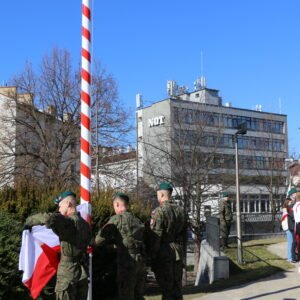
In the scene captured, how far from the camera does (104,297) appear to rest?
9648 millimetres

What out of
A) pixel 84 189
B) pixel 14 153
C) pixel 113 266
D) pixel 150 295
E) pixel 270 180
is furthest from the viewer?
pixel 270 180

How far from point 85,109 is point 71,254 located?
2.18 m

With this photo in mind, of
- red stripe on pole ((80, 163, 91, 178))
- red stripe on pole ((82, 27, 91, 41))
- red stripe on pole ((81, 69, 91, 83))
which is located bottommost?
red stripe on pole ((80, 163, 91, 178))

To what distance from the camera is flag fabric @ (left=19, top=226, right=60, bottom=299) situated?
6.59 meters

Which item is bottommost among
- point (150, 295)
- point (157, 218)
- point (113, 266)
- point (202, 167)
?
point (150, 295)

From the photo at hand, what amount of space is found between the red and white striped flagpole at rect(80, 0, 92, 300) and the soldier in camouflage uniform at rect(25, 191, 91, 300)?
80 centimetres

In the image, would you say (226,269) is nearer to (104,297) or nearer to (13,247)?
(104,297)

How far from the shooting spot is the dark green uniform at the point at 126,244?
23.9 ft

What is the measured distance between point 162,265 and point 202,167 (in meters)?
10.7

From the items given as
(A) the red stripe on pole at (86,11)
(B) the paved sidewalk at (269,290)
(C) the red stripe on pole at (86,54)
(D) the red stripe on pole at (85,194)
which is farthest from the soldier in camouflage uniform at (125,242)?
(B) the paved sidewalk at (269,290)

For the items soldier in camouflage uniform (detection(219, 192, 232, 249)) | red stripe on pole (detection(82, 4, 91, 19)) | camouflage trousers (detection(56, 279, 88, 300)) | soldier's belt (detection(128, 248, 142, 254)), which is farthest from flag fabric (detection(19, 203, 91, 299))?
soldier in camouflage uniform (detection(219, 192, 232, 249))

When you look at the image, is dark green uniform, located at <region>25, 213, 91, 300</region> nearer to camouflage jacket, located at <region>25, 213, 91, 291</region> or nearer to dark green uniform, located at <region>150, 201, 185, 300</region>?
camouflage jacket, located at <region>25, 213, 91, 291</region>

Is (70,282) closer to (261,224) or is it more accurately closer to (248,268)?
(248,268)

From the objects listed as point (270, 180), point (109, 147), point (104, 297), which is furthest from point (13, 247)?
point (270, 180)
